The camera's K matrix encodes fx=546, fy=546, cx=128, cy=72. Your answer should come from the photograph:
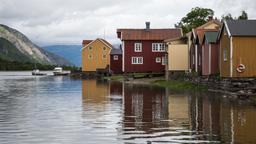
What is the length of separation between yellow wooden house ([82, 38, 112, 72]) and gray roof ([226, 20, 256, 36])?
2843 inches

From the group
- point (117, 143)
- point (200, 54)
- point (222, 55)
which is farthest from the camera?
point (200, 54)

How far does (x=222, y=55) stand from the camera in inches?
1934

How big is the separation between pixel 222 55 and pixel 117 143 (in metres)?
32.0

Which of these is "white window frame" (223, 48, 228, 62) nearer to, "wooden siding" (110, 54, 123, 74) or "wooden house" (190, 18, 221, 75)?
"wooden house" (190, 18, 221, 75)

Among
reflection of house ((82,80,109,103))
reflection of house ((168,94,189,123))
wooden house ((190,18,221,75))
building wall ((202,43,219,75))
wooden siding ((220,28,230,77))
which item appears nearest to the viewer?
reflection of house ((168,94,189,123))

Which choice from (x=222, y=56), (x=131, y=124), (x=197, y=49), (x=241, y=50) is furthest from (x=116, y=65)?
(x=131, y=124)

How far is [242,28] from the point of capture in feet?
151

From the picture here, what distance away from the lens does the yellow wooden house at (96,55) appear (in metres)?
118

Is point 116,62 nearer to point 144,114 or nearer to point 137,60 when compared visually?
point 137,60

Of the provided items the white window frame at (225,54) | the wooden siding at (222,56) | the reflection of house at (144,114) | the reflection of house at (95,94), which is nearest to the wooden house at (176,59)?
the reflection of house at (95,94)

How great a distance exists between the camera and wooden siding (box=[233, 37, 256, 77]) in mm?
45000

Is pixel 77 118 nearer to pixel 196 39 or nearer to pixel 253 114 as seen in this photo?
pixel 253 114

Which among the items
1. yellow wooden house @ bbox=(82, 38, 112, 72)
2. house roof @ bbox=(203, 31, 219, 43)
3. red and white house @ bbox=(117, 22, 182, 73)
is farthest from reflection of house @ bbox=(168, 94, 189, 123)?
yellow wooden house @ bbox=(82, 38, 112, 72)

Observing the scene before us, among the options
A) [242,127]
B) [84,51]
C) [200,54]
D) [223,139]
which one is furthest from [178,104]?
[84,51]
